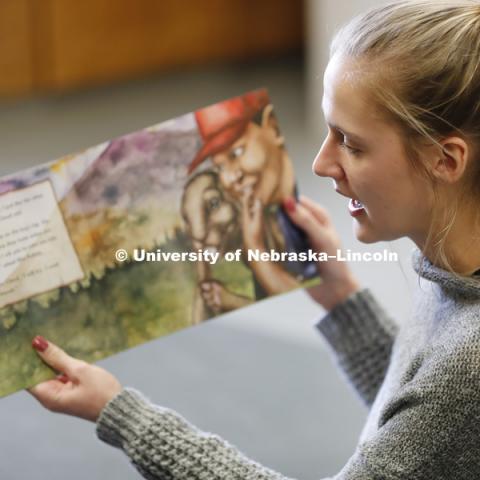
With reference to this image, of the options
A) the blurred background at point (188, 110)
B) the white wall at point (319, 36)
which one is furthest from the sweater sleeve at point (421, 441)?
the white wall at point (319, 36)

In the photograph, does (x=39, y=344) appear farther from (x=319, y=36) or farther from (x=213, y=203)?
(x=319, y=36)

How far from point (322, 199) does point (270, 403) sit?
944 millimetres

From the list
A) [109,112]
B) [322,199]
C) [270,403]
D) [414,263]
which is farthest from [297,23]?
[414,263]

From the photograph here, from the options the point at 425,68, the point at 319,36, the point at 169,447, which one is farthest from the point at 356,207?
the point at 319,36

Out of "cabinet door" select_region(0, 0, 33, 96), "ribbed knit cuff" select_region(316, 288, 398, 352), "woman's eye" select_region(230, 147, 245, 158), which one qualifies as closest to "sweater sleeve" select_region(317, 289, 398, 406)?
"ribbed knit cuff" select_region(316, 288, 398, 352)

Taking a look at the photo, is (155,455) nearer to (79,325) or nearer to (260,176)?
(79,325)

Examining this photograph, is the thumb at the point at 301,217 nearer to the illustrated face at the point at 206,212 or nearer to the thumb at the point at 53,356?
the illustrated face at the point at 206,212

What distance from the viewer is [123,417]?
98cm

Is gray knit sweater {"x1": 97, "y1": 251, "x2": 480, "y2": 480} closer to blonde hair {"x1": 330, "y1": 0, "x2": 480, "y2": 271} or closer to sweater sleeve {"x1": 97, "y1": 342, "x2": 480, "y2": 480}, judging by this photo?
sweater sleeve {"x1": 97, "y1": 342, "x2": 480, "y2": 480}

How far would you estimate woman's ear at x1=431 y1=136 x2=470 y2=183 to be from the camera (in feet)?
2.92

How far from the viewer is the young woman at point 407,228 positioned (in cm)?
87

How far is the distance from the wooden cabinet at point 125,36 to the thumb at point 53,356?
2320mm

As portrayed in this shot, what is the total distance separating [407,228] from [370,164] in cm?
8

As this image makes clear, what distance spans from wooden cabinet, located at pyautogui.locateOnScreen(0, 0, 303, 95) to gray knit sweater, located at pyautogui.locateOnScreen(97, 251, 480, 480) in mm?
2357
